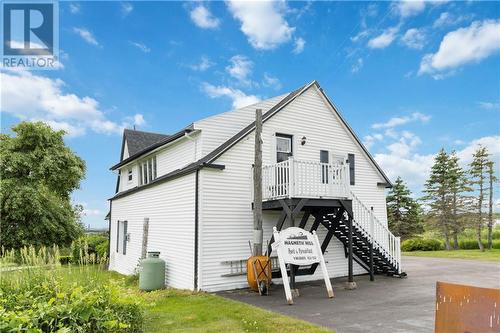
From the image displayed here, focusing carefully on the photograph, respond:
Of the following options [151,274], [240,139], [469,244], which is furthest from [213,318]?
[469,244]

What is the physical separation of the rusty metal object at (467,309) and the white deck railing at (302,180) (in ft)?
23.6

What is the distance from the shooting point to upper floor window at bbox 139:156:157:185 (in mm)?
14789

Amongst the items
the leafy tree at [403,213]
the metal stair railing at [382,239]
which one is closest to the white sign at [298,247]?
the metal stair railing at [382,239]

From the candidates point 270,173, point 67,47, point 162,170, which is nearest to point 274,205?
point 270,173

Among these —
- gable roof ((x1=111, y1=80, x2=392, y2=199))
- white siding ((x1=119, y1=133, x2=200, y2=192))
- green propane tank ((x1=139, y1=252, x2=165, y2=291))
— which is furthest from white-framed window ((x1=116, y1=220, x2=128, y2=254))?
green propane tank ((x1=139, y1=252, x2=165, y2=291))

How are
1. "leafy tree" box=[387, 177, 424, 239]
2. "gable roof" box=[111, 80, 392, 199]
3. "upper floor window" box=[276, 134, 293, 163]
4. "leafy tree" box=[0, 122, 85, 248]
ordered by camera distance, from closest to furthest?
"gable roof" box=[111, 80, 392, 199] → "upper floor window" box=[276, 134, 293, 163] → "leafy tree" box=[0, 122, 85, 248] → "leafy tree" box=[387, 177, 424, 239]

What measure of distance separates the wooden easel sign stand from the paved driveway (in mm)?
786

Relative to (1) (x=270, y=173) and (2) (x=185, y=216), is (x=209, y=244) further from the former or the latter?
(1) (x=270, y=173)

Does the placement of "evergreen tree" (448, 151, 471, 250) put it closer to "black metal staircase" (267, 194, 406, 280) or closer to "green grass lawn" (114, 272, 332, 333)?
"black metal staircase" (267, 194, 406, 280)

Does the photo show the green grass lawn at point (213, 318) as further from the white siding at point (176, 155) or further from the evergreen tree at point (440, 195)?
the evergreen tree at point (440, 195)

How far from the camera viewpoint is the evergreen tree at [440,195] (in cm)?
2841

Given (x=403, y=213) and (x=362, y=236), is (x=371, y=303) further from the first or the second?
(x=403, y=213)

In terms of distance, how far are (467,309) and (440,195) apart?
3050 cm

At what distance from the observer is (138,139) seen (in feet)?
61.7
